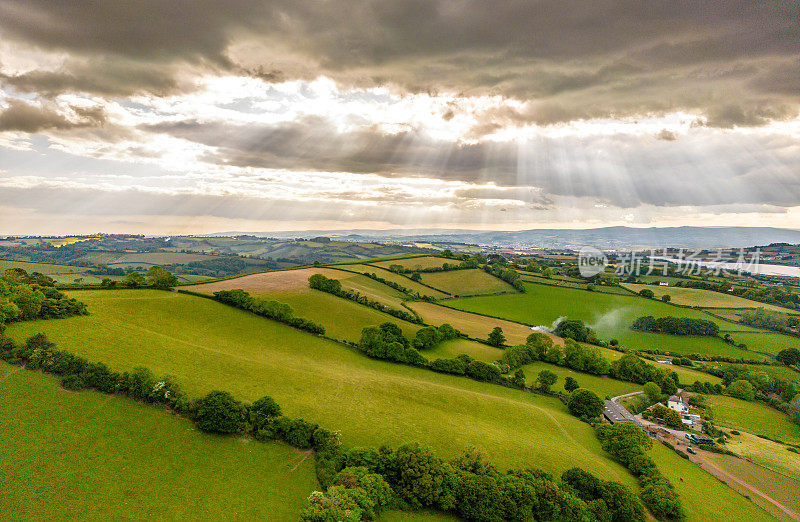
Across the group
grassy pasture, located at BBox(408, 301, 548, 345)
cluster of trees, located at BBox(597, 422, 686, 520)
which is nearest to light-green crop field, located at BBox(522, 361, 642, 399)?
grassy pasture, located at BBox(408, 301, 548, 345)

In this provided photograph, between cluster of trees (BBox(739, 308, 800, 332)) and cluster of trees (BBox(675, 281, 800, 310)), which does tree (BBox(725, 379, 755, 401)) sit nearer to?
cluster of trees (BBox(739, 308, 800, 332))

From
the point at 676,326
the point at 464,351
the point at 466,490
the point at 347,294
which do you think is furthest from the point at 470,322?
the point at 466,490

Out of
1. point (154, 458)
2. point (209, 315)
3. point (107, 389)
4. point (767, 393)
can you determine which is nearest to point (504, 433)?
point (154, 458)

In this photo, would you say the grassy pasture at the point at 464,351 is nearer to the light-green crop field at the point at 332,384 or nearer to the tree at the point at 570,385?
the light-green crop field at the point at 332,384

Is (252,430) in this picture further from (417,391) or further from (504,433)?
(504,433)

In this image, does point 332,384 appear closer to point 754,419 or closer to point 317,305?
point 317,305

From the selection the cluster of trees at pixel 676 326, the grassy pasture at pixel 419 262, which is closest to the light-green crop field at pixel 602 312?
the cluster of trees at pixel 676 326
